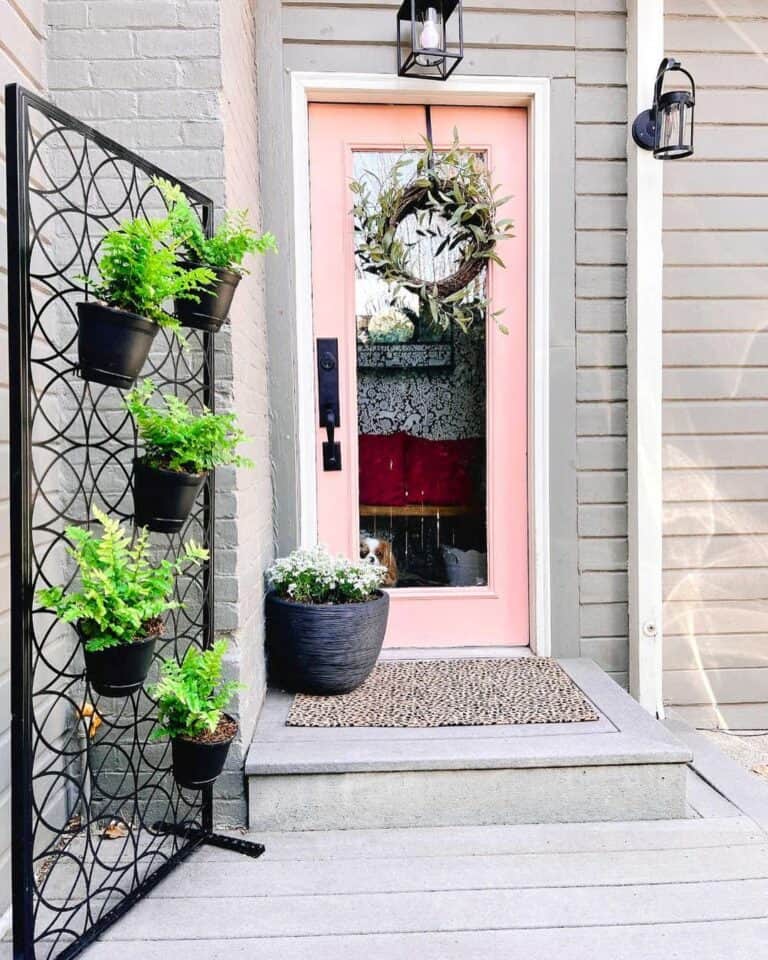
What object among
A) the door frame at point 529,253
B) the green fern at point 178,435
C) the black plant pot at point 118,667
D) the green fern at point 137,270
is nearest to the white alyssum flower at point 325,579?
the door frame at point 529,253

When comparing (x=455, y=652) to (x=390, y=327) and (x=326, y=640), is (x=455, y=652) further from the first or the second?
(x=390, y=327)

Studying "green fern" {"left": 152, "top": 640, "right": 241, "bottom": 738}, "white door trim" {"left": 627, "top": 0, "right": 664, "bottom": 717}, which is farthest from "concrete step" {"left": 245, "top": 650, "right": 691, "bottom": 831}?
"white door trim" {"left": 627, "top": 0, "right": 664, "bottom": 717}

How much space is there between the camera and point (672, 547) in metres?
2.59

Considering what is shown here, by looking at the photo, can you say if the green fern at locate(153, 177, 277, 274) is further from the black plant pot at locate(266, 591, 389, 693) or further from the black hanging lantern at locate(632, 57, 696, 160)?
the black hanging lantern at locate(632, 57, 696, 160)

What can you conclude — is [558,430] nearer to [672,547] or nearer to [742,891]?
[672,547]

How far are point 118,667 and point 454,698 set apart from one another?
1.12 meters

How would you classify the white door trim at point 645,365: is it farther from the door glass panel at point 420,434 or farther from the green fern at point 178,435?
the green fern at point 178,435

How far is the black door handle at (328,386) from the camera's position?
253 cm

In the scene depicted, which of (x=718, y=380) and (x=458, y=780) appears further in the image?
(x=718, y=380)

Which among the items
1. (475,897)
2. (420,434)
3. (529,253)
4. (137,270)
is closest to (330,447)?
(420,434)

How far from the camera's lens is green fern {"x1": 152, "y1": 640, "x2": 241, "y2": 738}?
1561 millimetres

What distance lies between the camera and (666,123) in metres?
2.34

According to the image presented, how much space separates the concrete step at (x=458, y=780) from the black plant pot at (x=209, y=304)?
1.03 metres

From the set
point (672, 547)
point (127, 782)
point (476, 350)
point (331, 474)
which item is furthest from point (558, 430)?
point (127, 782)
